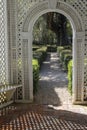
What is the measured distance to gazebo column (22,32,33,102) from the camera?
7.95 m

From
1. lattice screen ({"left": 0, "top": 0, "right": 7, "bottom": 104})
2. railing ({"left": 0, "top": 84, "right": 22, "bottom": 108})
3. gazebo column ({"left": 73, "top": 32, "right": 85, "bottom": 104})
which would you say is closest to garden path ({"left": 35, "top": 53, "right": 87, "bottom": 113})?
gazebo column ({"left": 73, "top": 32, "right": 85, "bottom": 104})

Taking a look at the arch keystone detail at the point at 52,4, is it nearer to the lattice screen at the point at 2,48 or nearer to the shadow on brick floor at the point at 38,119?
the lattice screen at the point at 2,48

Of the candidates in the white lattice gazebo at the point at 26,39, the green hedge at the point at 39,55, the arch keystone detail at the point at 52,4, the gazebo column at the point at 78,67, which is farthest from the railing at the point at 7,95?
the green hedge at the point at 39,55

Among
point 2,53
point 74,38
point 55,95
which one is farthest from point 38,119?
point 55,95

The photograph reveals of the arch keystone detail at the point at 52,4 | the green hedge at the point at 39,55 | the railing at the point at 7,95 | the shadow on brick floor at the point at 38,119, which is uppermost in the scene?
the arch keystone detail at the point at 52,4

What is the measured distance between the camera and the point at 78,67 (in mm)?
8039

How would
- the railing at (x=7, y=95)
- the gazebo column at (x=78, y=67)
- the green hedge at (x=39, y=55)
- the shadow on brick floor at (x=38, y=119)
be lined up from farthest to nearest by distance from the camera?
the green hedge at (x=39, y=55)
the gazebo column at (x=78, y=67)
the railing at (x=7, y=95)
the shadow on brick floor at (x=38, y=119)

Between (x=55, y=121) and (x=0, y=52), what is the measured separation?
2.71 m

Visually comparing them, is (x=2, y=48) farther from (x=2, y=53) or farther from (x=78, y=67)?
(x=78, y=67)

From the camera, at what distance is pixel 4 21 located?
789 centimetres

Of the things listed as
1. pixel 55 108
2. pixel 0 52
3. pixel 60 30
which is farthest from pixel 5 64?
pixel 60 30

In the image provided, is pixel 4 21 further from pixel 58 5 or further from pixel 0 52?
pixel 58 5

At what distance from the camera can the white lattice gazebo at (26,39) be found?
7801 millimetres

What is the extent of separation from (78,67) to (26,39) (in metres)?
1.64
